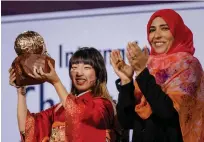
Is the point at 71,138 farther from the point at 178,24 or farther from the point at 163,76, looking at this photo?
the point at 178,24

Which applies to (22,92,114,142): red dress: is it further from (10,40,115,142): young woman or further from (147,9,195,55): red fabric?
(147,9,195,55): red fabric

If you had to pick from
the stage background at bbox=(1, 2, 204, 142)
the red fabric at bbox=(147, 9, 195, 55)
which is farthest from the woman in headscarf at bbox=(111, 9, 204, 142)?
the stage background at bbox=(1, 2, 204, 142)

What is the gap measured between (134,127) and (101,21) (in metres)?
0.73

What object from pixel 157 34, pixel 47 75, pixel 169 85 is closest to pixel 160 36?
pixel 157 34

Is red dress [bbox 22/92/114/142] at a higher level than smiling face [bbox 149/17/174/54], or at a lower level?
lower

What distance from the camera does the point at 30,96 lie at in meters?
2.53

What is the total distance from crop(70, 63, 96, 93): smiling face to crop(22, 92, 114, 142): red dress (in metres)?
0.03

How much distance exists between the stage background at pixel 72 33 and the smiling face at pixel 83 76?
304mm

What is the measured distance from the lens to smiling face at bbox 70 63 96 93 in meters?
2.02

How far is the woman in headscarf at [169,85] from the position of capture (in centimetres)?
169

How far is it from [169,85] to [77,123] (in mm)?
358

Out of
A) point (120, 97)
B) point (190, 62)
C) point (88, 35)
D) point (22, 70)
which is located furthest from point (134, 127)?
→ point (88, 35)

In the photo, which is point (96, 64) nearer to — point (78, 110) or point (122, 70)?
point (78, 110)

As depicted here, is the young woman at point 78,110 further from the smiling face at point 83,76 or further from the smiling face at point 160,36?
the smiling face at point 160,36
